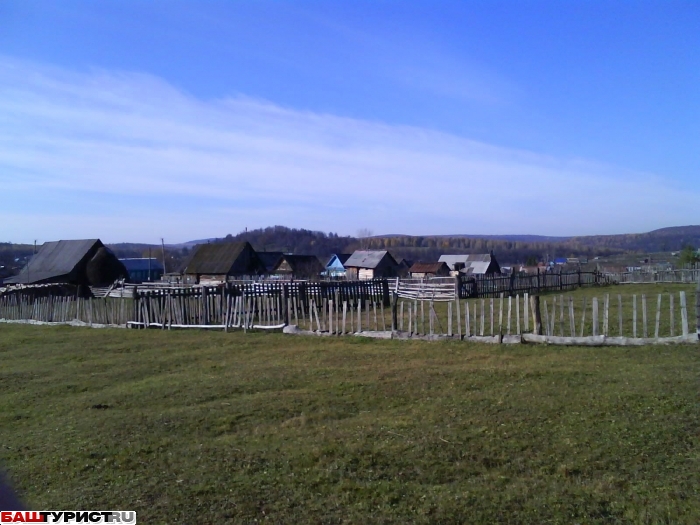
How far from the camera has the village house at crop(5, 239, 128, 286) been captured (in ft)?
156

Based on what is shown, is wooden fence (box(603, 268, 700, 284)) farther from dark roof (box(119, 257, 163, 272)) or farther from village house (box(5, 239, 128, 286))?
dark roof (box(119, 257, 163, 272))

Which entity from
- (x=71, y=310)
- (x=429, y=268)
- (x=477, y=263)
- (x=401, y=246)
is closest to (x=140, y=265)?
(x=429, y=268)

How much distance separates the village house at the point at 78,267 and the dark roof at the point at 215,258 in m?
6.67

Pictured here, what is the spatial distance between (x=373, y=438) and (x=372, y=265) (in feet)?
205

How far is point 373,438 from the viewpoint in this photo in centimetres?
682

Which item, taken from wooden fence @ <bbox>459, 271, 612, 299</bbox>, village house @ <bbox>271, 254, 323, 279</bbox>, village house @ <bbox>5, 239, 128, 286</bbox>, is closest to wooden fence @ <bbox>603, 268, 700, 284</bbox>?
wooden fence @ <bbox>459, 271, 612, 299</bbox>

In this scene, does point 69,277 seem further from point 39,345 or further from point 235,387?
point 235,387

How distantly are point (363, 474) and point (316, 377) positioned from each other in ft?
16.4

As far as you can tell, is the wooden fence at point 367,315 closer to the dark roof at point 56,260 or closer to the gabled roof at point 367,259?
the dark roof at point 56,260

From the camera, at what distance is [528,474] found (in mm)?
5523

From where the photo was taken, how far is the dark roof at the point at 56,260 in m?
47.9

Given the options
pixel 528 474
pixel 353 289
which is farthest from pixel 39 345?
pixel 528 474

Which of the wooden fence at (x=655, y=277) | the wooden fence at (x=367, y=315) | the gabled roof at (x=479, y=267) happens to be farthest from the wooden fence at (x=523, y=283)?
the gabled roof at (x=479, y=267)

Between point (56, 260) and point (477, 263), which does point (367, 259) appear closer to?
point (477, 263)
